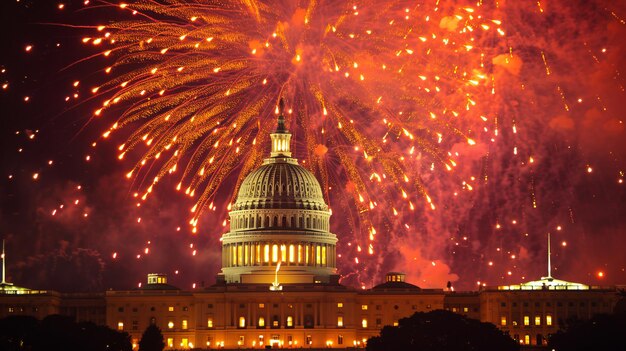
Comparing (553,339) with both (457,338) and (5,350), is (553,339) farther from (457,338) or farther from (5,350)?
(5,350)

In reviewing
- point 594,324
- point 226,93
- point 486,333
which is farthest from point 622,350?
point 226,93

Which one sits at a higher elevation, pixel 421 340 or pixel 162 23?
pixel 162 23

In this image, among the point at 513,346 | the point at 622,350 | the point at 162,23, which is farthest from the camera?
the point at 513,346

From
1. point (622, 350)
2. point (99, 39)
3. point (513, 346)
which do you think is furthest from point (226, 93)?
point (622, 350)

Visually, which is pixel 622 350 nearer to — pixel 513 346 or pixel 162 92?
pixel 513 346

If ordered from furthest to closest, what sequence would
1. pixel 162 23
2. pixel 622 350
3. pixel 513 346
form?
1. pixel 513 346
2. pixel 162 23
3. pixel 622 350

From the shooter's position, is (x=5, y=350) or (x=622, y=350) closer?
(x=622, y=350)
